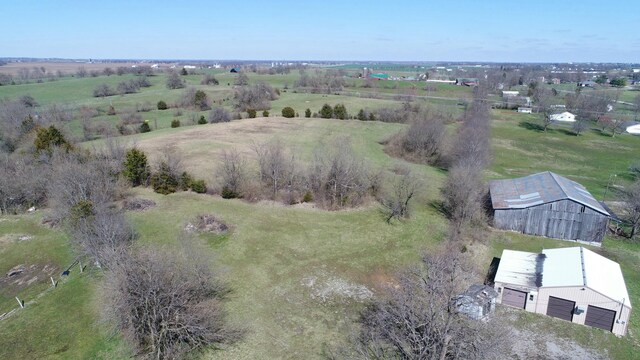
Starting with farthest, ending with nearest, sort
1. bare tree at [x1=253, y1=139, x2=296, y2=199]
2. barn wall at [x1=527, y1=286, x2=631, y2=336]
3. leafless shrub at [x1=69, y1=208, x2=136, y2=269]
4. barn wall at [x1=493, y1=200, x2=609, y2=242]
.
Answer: bare tree at [x1=253, y1=139, x2=296, y2=199] < barn wall at [x1=493, y1=200, x2=609, y2=242] < leafless shrub at [x1=69, y1=208, x2=136, y2=269] < barn wall at [x1=527, y1=286, x2=631, y2=336]

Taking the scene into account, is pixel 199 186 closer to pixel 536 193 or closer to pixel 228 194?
pixel 228 194

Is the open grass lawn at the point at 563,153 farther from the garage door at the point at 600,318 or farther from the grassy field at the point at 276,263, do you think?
the garage door at the point at 600,318

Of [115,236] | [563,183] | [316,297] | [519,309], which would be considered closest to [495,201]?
[563,183]

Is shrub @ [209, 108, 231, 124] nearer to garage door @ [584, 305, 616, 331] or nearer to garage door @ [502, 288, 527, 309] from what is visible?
garage door @ [502, 288, 527, 309]

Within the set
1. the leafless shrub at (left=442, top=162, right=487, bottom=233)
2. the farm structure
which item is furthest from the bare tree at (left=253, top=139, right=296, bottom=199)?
the farm structure

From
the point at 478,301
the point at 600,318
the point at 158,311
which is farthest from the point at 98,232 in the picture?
the point at 600,318
